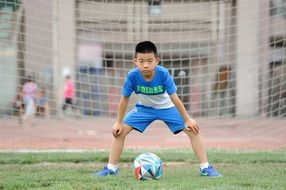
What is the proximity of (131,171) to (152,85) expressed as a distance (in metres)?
1.20

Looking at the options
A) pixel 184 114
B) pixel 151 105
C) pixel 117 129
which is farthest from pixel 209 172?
pixel 117 129

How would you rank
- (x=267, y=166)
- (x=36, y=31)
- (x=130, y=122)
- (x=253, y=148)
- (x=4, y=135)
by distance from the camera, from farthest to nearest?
1. (x=4, y=135)
2. (x=36, y=31)
3. (x=253, y=148)
4. (x=267, y=166)
5. (x=130, y=122)

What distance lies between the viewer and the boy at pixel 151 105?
229 inches

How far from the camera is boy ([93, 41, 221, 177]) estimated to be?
5828 mm

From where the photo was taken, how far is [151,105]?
614 centimetres

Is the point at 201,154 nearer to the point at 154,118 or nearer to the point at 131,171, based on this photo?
the point at 154,118

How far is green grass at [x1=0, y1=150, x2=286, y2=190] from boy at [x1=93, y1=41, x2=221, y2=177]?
0.26 m

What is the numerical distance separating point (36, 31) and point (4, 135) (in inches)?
93.0

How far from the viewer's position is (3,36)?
37.0ft

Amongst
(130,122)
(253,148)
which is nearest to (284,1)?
(253,148)

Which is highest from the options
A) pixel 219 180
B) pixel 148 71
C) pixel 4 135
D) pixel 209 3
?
pixel 209 3

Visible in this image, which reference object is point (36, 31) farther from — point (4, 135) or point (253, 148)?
point (253, 148)

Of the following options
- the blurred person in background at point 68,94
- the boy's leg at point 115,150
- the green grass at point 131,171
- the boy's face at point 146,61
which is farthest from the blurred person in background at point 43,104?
the boy's face at point 146,61

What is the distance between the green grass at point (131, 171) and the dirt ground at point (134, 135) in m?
1.68
